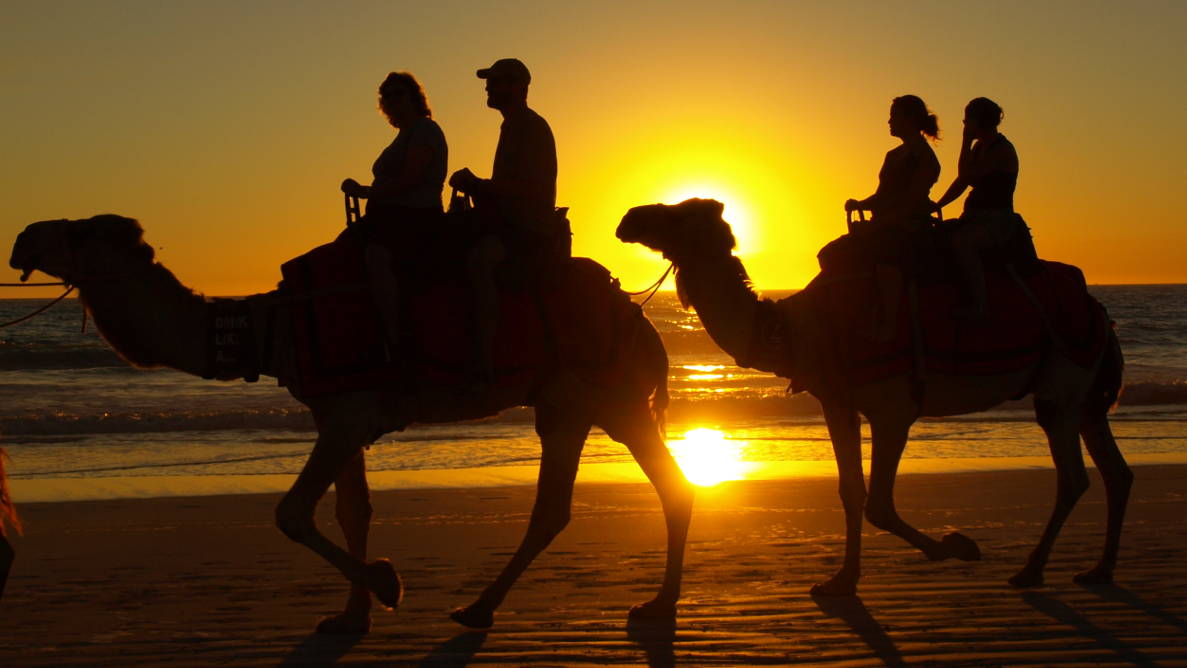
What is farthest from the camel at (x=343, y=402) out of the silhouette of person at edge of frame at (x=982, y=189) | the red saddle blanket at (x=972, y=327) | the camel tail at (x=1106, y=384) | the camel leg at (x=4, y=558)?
the camel tail at (x=1106, y=384)

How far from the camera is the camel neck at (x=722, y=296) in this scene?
831 cm

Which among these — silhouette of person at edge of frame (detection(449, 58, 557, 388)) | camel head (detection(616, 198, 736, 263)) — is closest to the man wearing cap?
silhouette of person at edge of frame (detection(449, 58, 557, 388))

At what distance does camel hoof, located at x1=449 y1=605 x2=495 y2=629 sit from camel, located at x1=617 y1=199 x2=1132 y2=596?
2.07 m

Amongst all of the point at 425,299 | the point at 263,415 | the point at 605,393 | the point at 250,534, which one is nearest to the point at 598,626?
the point at 605,393

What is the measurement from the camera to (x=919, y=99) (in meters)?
8.96

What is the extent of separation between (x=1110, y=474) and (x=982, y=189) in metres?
2.09

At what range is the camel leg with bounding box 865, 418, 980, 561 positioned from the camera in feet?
27.4

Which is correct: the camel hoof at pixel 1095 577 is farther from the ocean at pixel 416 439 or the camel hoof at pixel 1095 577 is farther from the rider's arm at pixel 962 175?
the ocean at pixel 416 439

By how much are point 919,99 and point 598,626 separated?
3872mm

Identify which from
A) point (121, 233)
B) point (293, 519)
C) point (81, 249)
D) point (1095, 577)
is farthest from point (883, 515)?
point (81, 249)

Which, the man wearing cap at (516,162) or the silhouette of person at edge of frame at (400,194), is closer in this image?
the silhouette of person at edge of frame at (400,194)

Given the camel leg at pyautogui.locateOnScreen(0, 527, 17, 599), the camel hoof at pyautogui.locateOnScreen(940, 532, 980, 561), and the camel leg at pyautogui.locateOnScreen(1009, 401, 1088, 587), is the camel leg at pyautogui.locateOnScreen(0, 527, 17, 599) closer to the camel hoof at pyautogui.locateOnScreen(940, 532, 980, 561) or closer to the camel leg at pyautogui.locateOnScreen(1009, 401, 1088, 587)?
the camel hoof at pyautogui.locateOnScreen(940, 532, 980, 561)

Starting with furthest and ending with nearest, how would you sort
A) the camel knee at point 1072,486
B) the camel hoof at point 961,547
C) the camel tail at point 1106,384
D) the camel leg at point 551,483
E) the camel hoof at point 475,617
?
the camel tail at point 1106,384
the camel knee at point 1072,486
the camel hoof at point 961,547
the camel leg at point 551,483
the camel hoof at point 475,617

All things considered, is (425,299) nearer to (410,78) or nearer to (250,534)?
(410,78)
